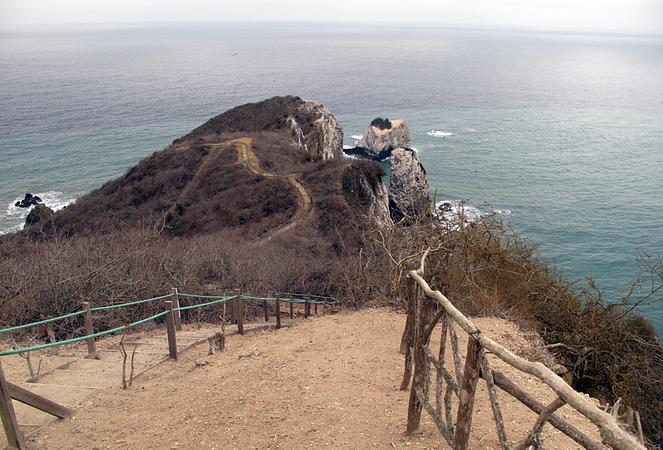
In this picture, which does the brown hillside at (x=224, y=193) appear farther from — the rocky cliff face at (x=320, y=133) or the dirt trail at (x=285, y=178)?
the rocky cliff face at (x=320, y=133)

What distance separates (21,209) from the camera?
5041 cm

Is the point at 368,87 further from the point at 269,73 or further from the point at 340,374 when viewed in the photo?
the point at 340,374

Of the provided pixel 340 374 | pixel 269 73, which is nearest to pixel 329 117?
pixel 340 374

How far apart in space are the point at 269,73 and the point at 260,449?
15555 centimetres

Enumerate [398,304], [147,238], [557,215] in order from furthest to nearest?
Answer: 1. [557,215]
2. [147,238]
3. [398,304]

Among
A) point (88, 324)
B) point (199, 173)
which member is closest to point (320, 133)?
point (199, 173)

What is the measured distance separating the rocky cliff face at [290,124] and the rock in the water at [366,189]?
14412 millimetres

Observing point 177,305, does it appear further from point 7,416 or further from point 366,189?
point 366,189

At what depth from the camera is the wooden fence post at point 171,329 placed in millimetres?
9547

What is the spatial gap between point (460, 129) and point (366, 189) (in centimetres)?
4593

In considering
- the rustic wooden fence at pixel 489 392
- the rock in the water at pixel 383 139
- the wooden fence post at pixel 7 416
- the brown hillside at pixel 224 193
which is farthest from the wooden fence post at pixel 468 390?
the rock in the water at pixel 383 139

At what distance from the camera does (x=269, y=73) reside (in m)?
153

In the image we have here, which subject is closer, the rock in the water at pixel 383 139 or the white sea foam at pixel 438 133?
the rock in the water at pixel 383 139

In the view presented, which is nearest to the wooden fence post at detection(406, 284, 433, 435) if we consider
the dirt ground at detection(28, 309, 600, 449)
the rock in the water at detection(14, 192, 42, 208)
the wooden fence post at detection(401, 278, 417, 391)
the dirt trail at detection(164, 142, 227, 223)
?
the dirt ground at detection(28, 309, 600, 449)
